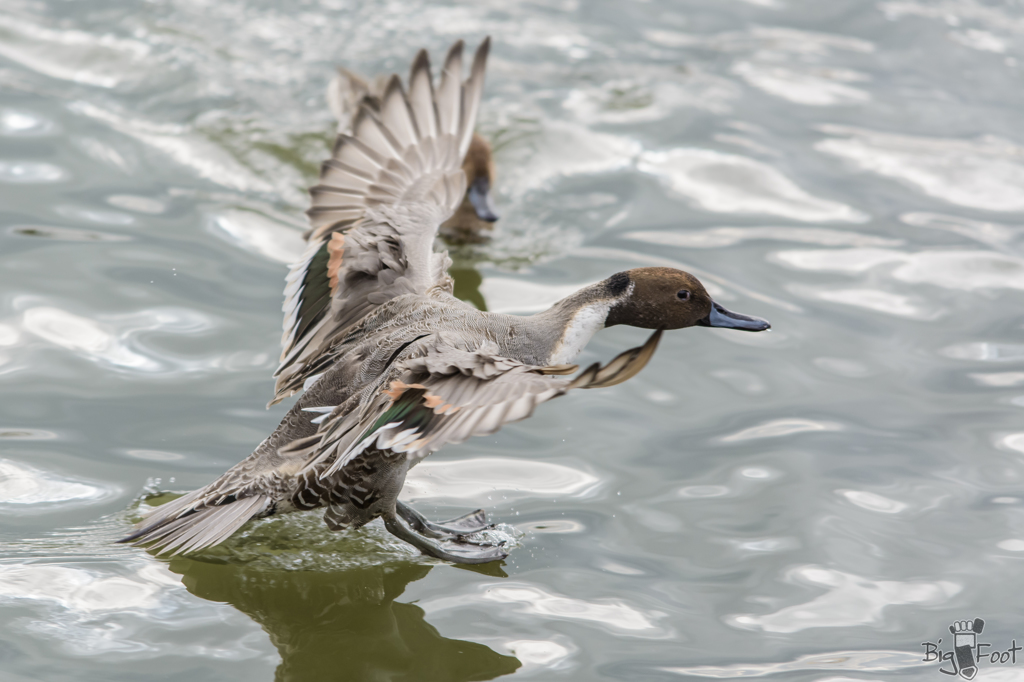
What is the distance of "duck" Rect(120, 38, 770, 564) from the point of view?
3.52 m

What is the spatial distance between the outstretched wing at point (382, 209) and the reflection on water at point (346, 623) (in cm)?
90

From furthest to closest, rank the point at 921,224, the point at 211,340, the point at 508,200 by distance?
the point at 508,200 < the point at 921,224 < the point at 211,340

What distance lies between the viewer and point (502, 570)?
4547 mm

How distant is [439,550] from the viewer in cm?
454

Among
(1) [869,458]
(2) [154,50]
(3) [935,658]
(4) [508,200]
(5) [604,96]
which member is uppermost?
(2) [154,50]

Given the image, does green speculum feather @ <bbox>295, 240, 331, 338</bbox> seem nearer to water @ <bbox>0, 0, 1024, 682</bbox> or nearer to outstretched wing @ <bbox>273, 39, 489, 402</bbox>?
outstretched wing @ <bbox>273, 39, 489, 402</bbox>

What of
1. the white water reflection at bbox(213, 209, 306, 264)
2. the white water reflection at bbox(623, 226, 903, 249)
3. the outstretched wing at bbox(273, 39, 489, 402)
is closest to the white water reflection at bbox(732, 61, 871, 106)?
the white water reflection at bbox(623, 226, 903, 249)

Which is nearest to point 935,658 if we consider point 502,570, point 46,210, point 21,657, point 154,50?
point 502,570

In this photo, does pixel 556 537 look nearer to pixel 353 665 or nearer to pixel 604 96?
pixel 353 665

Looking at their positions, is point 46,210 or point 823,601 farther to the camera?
point 46,210

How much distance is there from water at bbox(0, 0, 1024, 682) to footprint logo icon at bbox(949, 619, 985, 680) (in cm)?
6

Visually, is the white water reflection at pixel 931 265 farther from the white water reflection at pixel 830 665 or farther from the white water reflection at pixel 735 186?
the white water reflection at pixel 830 665

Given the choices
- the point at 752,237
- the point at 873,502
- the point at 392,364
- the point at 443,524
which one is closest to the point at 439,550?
the point at 443,524

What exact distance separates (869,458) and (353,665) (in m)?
2.89
